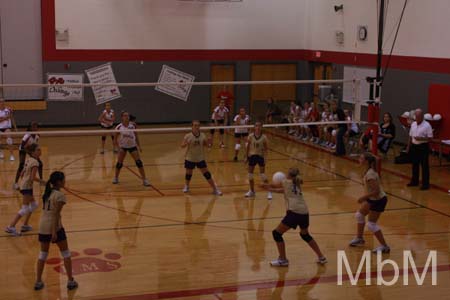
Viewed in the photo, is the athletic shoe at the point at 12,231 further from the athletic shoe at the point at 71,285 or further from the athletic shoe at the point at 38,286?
the athletic shoe at the point at 71,285

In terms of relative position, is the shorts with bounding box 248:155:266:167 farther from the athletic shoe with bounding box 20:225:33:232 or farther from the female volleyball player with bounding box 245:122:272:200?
the athletic shoe with bounding box 20:225:33:232

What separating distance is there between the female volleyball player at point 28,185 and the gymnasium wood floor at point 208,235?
298 millimetres

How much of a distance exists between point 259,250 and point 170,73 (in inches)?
670

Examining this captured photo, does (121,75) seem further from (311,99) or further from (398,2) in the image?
(398,2)

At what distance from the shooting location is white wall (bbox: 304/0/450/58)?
20281 mm

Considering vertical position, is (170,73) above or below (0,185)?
above

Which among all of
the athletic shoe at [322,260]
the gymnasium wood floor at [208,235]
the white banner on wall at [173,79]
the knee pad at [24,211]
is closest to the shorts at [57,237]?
the gymnasium wood floor at [208,235]

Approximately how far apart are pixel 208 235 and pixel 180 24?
16426 mm

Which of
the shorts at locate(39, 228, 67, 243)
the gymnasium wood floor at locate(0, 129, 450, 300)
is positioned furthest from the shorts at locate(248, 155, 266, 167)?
the shorts at locate(39, 228, 67, 243)

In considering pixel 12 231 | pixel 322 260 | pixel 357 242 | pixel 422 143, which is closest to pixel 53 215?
pixel 12 231

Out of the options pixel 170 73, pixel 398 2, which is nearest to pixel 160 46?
pixel 170 73

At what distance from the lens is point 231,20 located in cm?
2786

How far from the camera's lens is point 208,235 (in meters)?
12.6

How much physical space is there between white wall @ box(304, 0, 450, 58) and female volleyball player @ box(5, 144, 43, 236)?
1357cm
